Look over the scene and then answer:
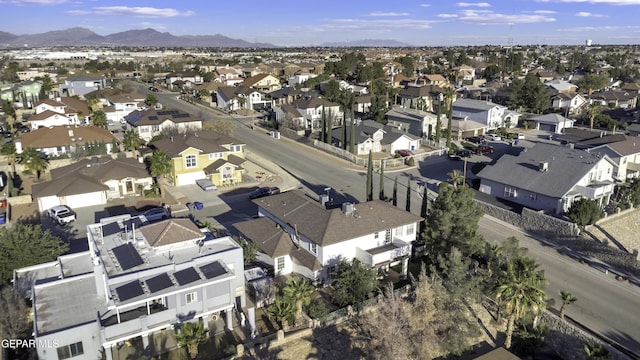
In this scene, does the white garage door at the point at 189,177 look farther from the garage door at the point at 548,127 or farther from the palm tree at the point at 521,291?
the garage door at the point at 548,127

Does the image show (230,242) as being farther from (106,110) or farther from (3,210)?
(106,110)

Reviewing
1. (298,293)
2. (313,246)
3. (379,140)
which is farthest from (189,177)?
(298,293)

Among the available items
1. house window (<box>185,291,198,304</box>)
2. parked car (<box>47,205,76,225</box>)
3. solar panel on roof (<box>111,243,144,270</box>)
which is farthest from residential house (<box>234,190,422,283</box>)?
parked car (<box>47,205,76,225</box>)

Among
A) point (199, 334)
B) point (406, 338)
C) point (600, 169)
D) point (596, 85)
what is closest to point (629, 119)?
point (596, 85)

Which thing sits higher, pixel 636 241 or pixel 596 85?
pixel 596 85

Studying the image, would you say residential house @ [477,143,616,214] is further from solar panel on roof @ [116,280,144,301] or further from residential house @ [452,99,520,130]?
solar panel on roof @ [116,280,144,301]

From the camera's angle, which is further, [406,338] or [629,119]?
[629,119]

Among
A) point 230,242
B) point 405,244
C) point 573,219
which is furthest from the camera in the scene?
point 573,219
